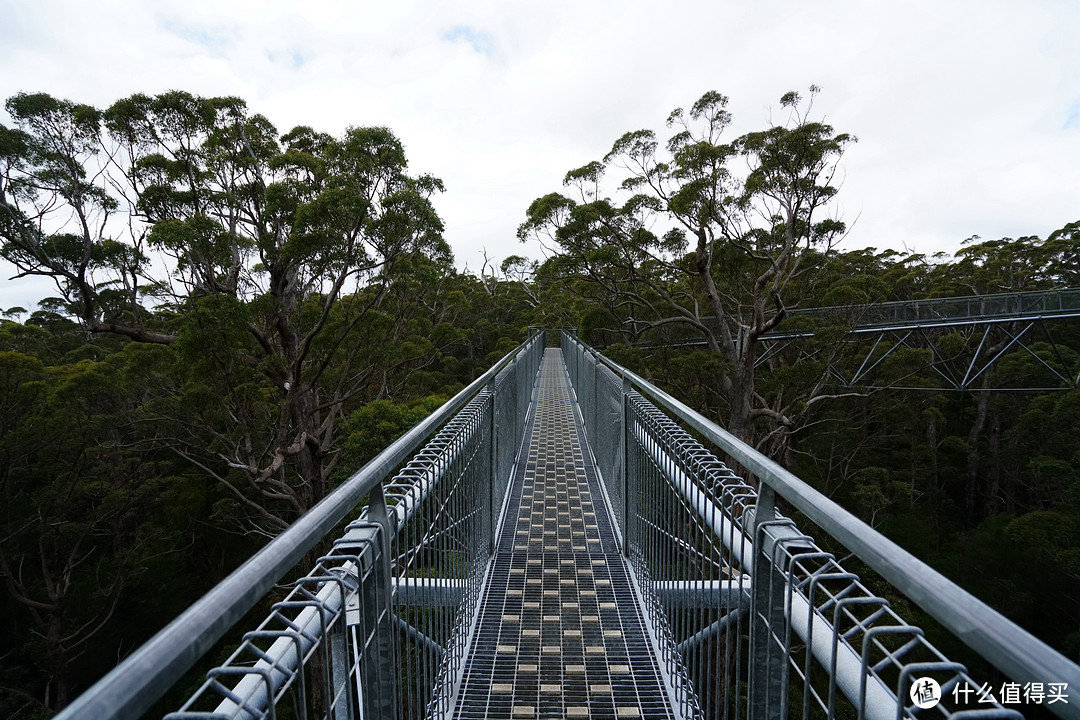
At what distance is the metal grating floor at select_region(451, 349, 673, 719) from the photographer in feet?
8.14

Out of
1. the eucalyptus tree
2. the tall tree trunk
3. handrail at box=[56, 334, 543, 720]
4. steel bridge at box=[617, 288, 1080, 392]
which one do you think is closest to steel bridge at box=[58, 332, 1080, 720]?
handrail at box=[56, 334, 543, 720]

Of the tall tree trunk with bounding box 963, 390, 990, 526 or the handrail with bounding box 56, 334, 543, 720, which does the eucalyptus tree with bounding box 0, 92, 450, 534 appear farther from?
the tall tree trunk with bounding box 963, 390, 990, 526

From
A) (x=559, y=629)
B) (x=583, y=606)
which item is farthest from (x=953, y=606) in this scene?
(x=583, y=606)

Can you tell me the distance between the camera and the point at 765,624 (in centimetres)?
145

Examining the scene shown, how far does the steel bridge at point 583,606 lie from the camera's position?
0.81 metres

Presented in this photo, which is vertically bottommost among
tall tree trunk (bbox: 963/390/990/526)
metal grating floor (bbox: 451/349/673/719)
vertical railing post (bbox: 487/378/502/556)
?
tall tree trunk (bbox: 963/390/990/526)

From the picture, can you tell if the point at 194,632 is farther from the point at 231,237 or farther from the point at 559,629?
the point at 231,237

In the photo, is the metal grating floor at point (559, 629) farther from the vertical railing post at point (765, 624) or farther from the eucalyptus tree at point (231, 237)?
the eucalyptus tree at point (231, 237)

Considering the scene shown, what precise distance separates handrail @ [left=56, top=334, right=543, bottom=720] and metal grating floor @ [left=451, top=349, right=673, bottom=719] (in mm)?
1794

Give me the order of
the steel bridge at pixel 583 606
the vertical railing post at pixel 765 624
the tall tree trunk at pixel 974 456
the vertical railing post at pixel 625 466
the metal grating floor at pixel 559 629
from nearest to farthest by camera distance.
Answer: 1. the steel bridge at pixel 583 606
2. the vertical railing post at pixel 765 624
3. the metal grating floor at pixel 559 629
4. the vertical railing post at pixel 625 466
5. the tall tree trunk at pixel 974 456

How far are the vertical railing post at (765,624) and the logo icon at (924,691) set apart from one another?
44cm

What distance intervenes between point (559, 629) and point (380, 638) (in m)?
1.76

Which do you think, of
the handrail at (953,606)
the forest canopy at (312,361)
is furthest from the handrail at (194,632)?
the forest canopy at (312,361)

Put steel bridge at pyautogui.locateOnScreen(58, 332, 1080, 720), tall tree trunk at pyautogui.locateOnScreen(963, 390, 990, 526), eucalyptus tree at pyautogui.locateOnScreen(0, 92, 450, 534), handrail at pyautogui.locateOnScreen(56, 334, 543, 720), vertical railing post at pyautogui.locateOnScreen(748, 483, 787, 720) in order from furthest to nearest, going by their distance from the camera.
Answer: tall tree trunk at pyautogui.locateOnScreen(963, 390, 990, 526)
eucalyptus tree at pyautogui.locateOnScreen(0, 92, 450, 534)
vertical railing post at pyautogui.locateOnScreen(748, 483, 787, 720)
steel bridge at pyautogui.locateOnScreen(58, 332, 1080, 720)
handrail at pyautogui.locateOnScreen(56, 334, 543, 720)
